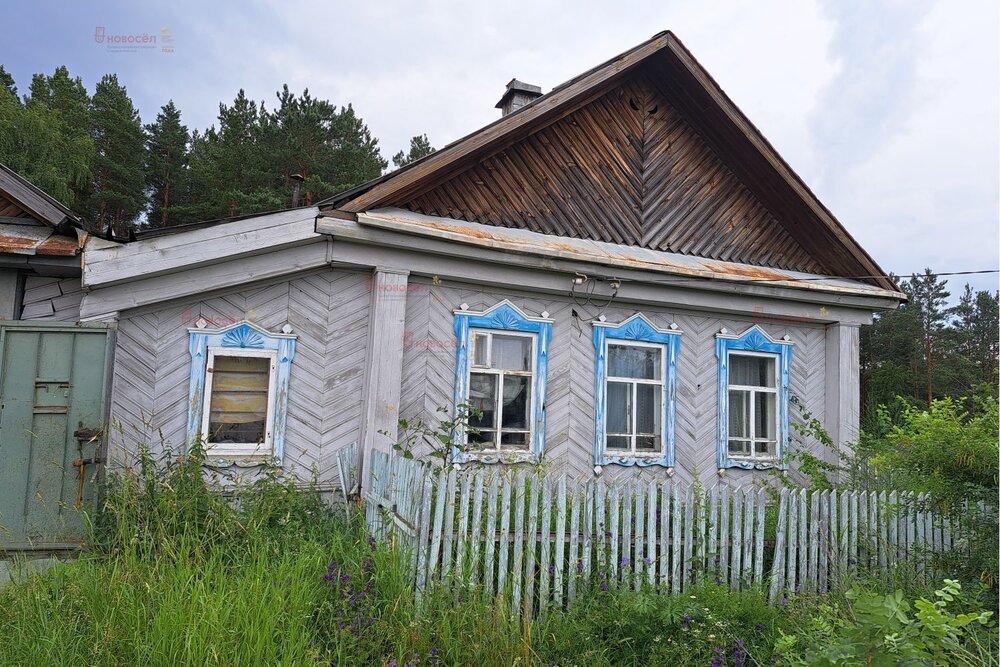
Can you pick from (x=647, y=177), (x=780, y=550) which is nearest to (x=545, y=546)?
(x=780, y=550)

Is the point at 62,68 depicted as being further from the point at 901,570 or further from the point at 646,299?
the point at 901,570

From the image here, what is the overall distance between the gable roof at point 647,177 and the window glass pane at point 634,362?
1372 millimetres

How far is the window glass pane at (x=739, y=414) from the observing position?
8156mm

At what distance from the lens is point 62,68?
73.4 ft

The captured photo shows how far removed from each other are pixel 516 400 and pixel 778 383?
3.70 m

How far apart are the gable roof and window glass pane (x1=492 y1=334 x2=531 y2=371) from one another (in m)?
1.36

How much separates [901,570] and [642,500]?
80.4 inches

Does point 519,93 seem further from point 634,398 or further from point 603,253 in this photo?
point 634,398

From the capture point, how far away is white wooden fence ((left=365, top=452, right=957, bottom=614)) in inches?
162

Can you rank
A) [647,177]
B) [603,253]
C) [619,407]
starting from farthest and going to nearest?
1. [647,177]
2. [619,407]
3. [603,253]

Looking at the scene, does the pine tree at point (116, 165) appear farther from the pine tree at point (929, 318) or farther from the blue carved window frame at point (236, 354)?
the pine tree at point (929, 318)

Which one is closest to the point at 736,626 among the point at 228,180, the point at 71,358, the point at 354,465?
the point at 354,465

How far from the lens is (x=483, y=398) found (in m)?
6.91

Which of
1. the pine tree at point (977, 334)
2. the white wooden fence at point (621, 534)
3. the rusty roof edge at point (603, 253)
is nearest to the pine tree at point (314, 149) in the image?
the rusty roof edge at point (603, 253)
